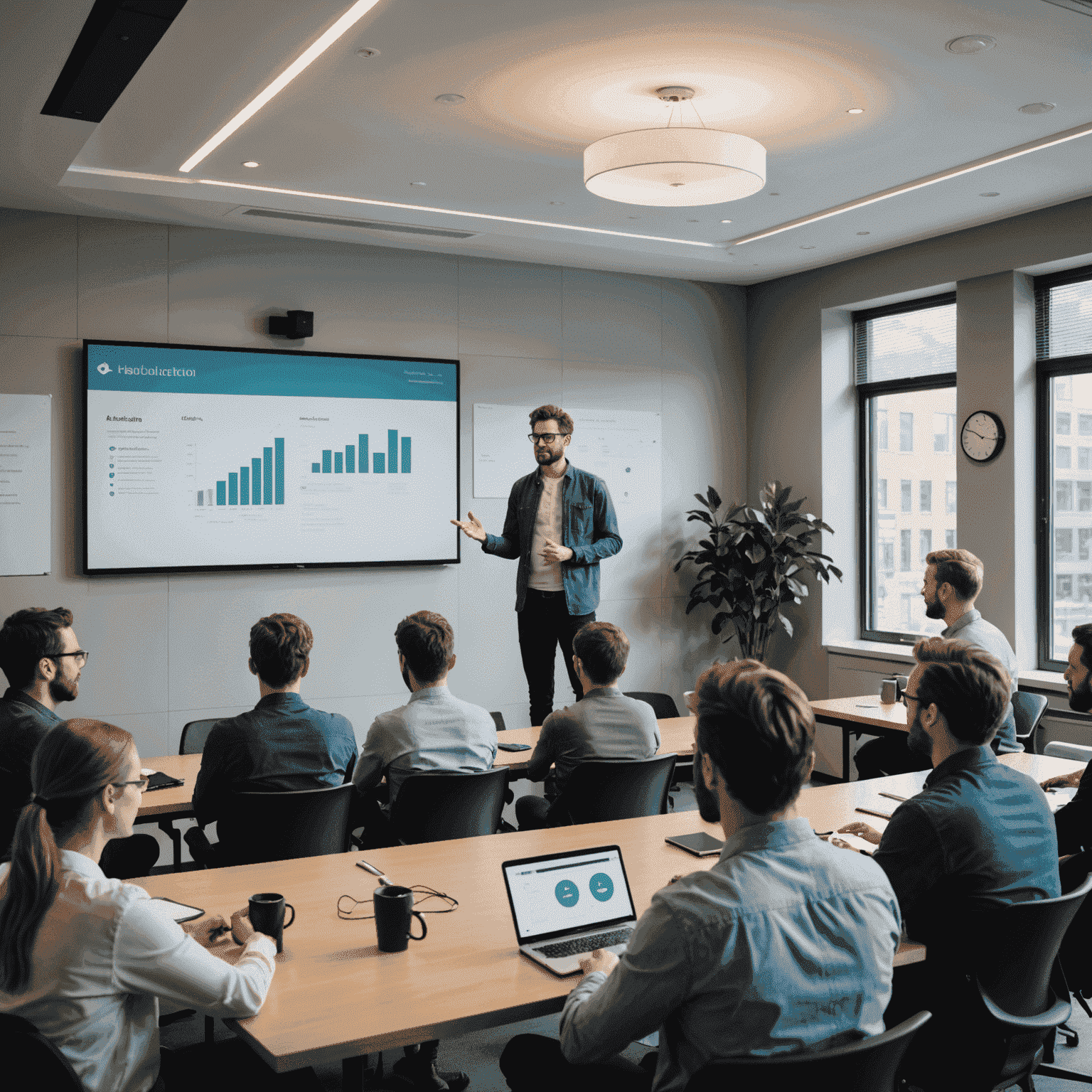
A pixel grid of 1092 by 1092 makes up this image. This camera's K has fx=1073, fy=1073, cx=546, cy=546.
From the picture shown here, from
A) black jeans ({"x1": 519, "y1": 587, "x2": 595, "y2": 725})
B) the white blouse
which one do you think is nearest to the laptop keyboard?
the white blouse

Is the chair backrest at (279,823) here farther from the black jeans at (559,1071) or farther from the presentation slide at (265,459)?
the presentation slide at (265,459)

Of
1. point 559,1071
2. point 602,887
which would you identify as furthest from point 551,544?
point 559,1071

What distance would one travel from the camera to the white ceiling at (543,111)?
359 centimetres

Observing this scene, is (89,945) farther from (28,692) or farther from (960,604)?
(960,604)

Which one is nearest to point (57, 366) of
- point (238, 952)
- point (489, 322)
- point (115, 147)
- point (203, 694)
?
point (115, 147)

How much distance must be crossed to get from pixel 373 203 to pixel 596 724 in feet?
11.3

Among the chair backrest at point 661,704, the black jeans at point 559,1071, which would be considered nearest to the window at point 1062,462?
the chair backrest at point 661,704

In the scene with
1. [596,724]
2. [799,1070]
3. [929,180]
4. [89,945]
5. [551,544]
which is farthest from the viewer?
[551,544]

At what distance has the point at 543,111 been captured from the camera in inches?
175

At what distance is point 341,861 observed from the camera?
2725mm

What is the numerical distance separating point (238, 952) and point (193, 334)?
4.74 metres

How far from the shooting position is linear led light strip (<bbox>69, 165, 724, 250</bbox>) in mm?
5281

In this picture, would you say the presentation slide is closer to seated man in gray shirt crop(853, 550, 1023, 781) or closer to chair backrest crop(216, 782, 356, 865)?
seated man in gray shirt crop(853, 550, 1023, 781)

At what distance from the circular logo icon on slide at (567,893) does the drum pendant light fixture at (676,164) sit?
9.39 ft
